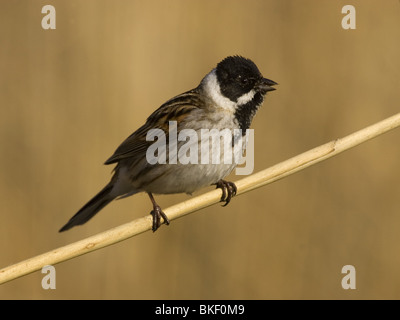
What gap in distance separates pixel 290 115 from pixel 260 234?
2.79ft

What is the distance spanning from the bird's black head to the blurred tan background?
872 mm

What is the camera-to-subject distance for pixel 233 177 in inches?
177

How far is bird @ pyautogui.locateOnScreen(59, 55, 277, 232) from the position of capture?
3.30m

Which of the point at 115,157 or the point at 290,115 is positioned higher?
the point at 290,115

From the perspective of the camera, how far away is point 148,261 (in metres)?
4.40

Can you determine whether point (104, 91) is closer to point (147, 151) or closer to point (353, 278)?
point (147, 151)

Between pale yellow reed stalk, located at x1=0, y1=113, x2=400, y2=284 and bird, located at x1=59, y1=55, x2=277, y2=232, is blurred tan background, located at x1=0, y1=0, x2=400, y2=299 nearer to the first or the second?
bird, located at x1=59, y1=55, x2=277, y2=232

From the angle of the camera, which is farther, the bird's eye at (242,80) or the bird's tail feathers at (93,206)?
the bird's tail feathers at (93,206)

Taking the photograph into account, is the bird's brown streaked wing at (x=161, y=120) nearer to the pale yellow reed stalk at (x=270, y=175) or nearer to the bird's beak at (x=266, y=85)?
the bird's beak at (x=266, y=85)

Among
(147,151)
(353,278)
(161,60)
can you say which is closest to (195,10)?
(161,60)

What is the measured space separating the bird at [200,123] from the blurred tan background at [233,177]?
59 centimetres

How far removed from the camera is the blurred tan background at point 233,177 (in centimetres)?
411

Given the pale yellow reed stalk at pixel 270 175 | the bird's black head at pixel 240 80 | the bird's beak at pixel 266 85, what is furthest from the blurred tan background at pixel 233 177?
the pale yellow reed stalk at pixel 270 175

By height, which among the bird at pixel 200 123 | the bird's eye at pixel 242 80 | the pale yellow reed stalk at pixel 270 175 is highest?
the bird's eye at pixel 242 80
